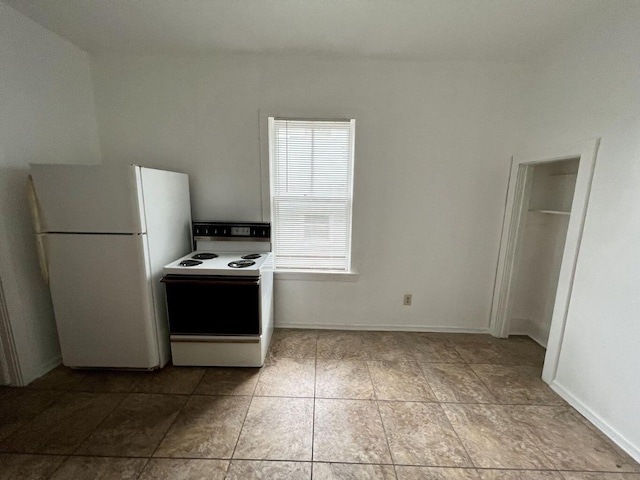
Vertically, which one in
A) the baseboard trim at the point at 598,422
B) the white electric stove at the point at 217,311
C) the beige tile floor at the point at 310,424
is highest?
the white electric stove at the point at 217,311

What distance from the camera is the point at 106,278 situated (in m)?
1.79

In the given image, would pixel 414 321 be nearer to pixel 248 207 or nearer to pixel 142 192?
pixel 248 207

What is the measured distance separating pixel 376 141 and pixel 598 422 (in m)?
2.41

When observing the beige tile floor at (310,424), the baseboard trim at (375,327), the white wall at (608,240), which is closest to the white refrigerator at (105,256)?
the beige tile floor at (310,424)

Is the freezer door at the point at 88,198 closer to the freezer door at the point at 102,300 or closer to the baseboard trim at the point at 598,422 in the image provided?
the freezer door at the point at 102,300

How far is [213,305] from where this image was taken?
193 centimetres

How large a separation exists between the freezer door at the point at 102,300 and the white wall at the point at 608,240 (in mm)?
2898

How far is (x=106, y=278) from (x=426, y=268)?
261cm

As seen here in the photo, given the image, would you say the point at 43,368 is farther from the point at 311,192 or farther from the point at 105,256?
the point at 311,192

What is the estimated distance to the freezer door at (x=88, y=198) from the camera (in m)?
1.65

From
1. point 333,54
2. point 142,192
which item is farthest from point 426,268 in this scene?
point 142,192

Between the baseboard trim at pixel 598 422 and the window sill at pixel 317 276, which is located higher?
the window sill at pixel 317 276

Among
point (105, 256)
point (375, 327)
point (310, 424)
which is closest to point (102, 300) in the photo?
point (105, 256)

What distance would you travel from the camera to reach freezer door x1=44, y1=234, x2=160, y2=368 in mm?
1752
